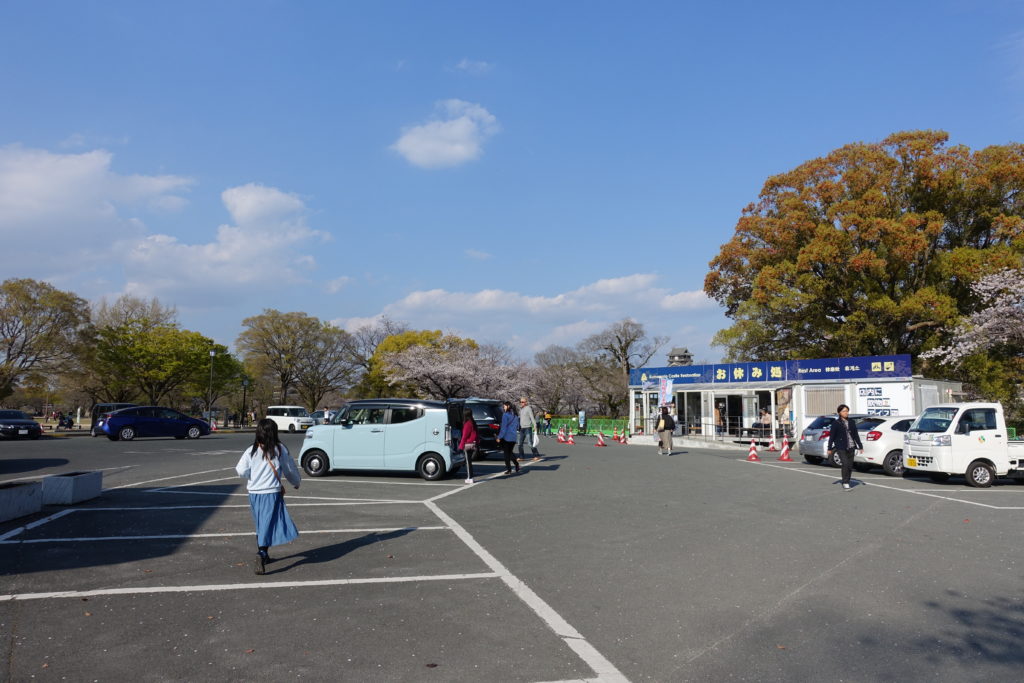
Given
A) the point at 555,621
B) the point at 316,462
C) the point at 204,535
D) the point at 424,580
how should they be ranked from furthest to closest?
the point at 316,462
the point at 204,535
the point at 424,580
the point at 555,621

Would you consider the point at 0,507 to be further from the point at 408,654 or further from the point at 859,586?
the point at 859,586

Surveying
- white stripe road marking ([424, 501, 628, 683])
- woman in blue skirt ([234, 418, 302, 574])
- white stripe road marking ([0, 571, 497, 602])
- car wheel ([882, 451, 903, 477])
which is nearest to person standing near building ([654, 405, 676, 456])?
car wheel ([882, 451, 903, 477])

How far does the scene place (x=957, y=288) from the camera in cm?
3478

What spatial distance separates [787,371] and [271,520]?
29.0m

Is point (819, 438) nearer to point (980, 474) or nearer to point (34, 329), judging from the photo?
point (980, 474)

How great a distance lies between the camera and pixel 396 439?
1454 cm

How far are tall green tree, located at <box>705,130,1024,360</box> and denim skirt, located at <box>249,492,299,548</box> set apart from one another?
3279cm

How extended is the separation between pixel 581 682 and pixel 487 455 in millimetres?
19171

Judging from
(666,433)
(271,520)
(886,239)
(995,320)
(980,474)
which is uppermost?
(886,239)

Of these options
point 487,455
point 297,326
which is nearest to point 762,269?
point 487,455

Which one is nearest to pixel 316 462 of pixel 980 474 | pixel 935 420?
pixel 935 420

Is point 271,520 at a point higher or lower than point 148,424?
lower

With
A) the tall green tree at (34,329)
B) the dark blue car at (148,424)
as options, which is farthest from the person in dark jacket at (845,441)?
the tall green tree at (34,329)

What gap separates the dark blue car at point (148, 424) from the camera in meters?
30.0
